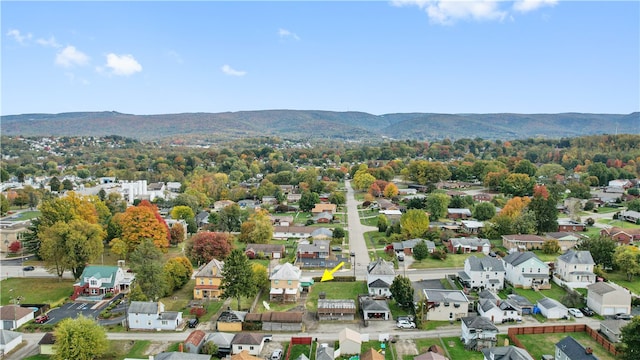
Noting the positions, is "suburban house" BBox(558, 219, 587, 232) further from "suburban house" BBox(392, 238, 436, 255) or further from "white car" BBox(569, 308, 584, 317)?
"white car" BBox(569, 308, 584, 317)

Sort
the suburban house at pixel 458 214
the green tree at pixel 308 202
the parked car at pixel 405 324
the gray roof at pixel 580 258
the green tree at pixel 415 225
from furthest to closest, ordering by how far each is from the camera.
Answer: the green tree at pixel 308 202, the suburban house at pixel 458 214, the green tree at pixel 415 225, the gray roof at pixel 580 258, the parked car at pixel 405 324

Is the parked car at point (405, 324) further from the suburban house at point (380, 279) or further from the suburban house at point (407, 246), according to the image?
the suburban house at point (407, 246)

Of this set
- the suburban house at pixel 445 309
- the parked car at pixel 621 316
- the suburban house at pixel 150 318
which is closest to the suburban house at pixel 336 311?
the suburban house at pixel 445 309

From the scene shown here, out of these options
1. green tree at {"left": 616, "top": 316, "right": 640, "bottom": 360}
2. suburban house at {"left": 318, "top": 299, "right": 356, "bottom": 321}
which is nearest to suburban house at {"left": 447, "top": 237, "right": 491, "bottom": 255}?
suburban house at {"left": 318, "top": 299, "right": 356, "bottom": 321}

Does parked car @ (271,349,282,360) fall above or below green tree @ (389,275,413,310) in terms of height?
below

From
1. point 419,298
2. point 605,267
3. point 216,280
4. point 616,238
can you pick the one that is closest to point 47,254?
point 216,280

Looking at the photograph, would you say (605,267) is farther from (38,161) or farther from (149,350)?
(38,161)
